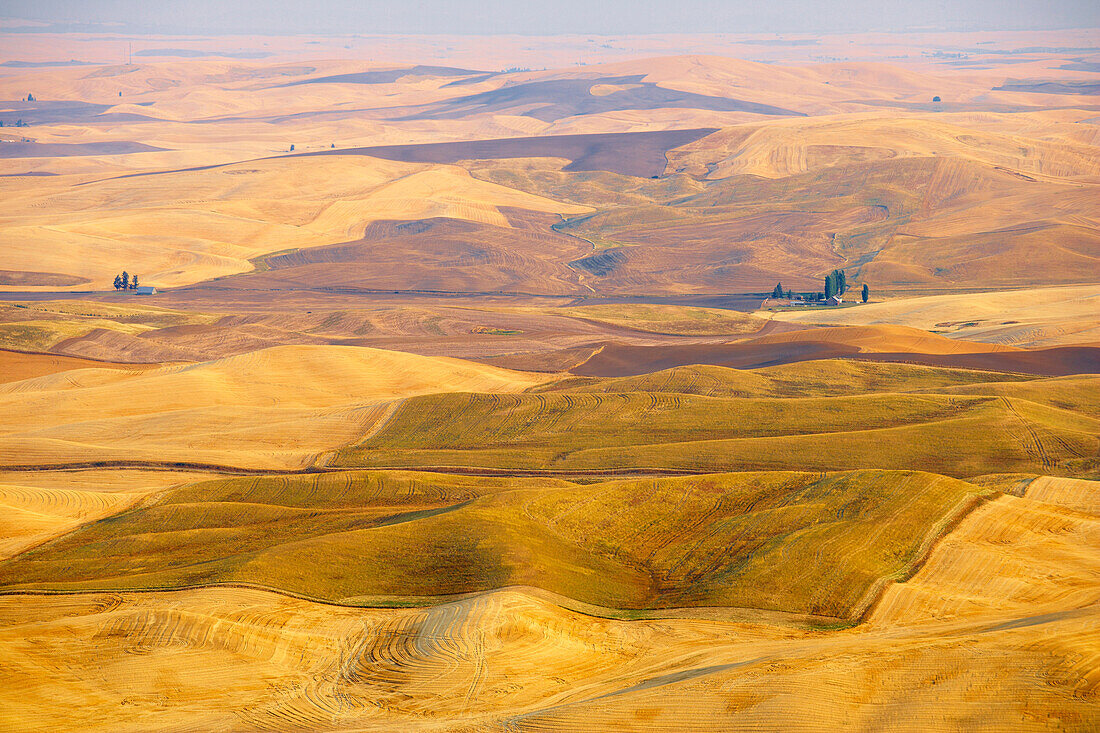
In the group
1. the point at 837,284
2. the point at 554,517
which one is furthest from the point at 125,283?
the point at 554,517

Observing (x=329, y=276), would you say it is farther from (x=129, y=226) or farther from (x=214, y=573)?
(x=214, y=573)

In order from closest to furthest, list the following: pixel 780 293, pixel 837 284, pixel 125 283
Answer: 1. pixel 837 284
2. pixel 780 293
3. pixel 125 283

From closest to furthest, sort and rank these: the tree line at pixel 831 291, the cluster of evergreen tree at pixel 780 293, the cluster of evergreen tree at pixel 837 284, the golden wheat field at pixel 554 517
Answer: the golden wheat field at pixel 554 517
the tree line at pixel 831 291
the cluster of evergreen tree at pixel 837 284
the cluster of evergreen tree at pixel 780 293

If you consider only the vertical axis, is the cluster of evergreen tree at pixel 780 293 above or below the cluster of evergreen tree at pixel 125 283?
below

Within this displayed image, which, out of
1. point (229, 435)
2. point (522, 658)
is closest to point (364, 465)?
point (229, 435)

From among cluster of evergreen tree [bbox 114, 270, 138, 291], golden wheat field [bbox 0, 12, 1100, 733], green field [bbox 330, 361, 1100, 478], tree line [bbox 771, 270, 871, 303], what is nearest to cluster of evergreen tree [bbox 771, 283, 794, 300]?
tree line [bbox 771, 270, 871, 303]

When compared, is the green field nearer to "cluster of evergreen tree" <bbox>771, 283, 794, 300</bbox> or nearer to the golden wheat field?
the golden wheat field

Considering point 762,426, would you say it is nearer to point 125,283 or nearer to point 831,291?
point 831,291

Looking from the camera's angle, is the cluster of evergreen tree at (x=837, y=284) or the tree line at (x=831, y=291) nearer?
the tree line at (x=831, y=291)

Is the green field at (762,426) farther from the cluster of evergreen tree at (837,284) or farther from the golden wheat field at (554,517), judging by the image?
the cluster of evergreen tree at (837,284)

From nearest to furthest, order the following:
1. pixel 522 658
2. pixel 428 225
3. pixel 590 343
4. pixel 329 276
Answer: pixel 522 658
pixel 590 343
pixel 329 276
pixel 428 225

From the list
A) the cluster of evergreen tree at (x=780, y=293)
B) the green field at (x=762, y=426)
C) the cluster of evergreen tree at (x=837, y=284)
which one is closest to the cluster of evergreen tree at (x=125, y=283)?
the green field at (x=762, y=426)
